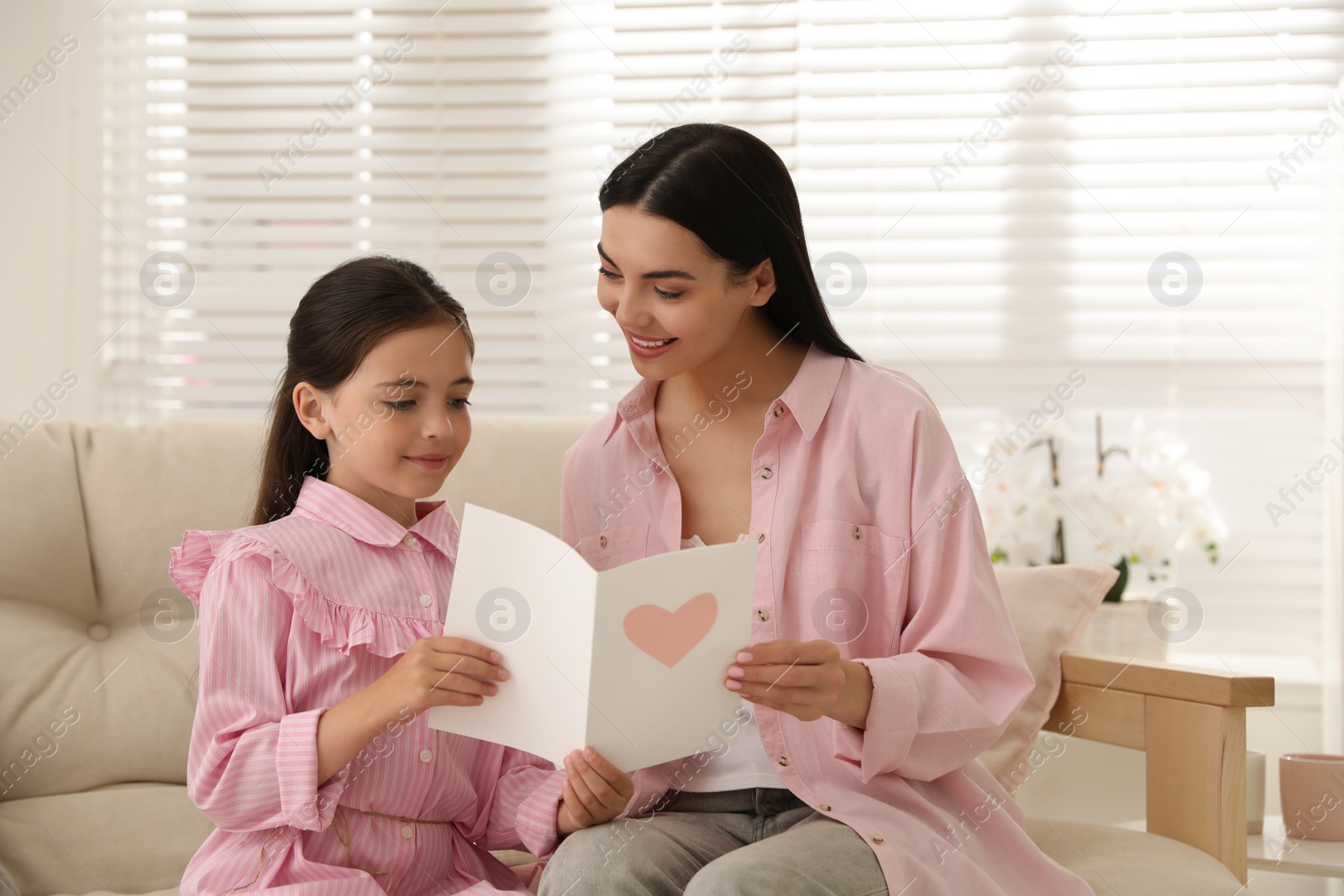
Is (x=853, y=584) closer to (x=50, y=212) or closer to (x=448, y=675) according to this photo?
(x=448, y=675)

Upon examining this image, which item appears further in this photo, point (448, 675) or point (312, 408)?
point (312, 408)

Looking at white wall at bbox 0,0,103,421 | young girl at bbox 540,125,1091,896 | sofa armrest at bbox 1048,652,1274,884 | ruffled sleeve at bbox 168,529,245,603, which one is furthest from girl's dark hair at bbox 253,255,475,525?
white wall at bbox 0,0,103,421

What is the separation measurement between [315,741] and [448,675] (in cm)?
19

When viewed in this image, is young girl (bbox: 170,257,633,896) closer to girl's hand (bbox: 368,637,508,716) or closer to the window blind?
girl's hand (bbox: 368,637,508,716)

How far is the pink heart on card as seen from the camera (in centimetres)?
101

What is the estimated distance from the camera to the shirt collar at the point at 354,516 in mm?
1293

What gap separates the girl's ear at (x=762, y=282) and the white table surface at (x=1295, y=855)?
115 centimetres

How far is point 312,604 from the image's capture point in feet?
3.96

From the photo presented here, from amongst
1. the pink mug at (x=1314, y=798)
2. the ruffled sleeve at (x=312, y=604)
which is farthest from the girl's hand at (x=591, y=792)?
the pink mug at (x=1314, y=798)

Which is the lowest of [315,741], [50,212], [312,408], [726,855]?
[726,855]

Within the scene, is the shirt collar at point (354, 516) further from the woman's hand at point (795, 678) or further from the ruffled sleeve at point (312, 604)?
the woman's hand at point (795, 678)

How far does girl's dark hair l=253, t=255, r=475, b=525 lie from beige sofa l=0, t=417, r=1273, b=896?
377 millimetres

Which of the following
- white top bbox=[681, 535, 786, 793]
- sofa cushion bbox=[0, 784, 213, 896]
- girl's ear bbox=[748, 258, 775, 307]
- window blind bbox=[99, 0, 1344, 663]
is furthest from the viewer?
window blind bbox=[99, 0, 1344, 663]

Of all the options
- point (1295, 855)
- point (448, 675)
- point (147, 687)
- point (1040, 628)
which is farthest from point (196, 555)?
point (1295, 855)
